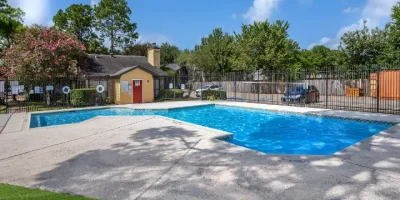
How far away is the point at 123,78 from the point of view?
19.6 metres

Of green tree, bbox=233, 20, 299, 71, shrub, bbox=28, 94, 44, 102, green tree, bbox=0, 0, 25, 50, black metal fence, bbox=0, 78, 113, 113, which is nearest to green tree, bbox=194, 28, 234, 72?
green tree, bbox=233, 20, 299, 71

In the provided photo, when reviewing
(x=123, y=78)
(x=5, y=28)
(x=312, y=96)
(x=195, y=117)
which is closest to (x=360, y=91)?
(x=312, y=96)

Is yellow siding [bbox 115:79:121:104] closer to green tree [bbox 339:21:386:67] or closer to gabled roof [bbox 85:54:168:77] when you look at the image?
gabled roof [bbox 85:54:168:77]

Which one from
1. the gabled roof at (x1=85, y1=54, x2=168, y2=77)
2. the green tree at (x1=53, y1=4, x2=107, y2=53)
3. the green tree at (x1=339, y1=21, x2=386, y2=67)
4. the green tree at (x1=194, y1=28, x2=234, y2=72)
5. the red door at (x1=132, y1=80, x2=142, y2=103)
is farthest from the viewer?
the green tree at (x1=194, y1=28, x2=234, y2=72)

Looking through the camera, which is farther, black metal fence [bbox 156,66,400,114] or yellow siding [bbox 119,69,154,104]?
yellow siding [bbox 119,69,154,104]

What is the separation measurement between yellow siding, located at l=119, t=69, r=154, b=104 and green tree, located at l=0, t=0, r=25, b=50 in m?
9.36

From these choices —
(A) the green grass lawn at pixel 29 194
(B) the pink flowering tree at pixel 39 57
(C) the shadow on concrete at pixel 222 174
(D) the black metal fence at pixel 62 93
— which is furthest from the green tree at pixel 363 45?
(A) the green grass lawn at pixel 29 194

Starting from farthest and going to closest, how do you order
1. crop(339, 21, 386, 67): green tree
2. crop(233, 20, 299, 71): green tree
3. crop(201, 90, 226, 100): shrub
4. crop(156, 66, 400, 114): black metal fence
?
crop(233, 20, 299, 71): green tree → crop(339, 21, 386, 67): green tree → crop(201, 90, 226, 100): shrub → crop(156, 66, 400, 114): black metal fence

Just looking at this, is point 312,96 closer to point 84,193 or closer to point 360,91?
point 360,91

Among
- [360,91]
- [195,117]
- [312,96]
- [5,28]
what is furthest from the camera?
[360,91]

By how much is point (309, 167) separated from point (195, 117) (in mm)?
10061

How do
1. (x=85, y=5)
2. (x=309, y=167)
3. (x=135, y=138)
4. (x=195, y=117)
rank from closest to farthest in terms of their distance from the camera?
(x=309, y=167), (x=135, y=138), (x=195, y=117), (x=85, y=5)

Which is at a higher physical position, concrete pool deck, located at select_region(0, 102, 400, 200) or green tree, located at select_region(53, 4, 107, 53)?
green tree, located at select_region(53, 4, 107, 53)

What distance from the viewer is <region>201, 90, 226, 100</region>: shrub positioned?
22.4 metres
